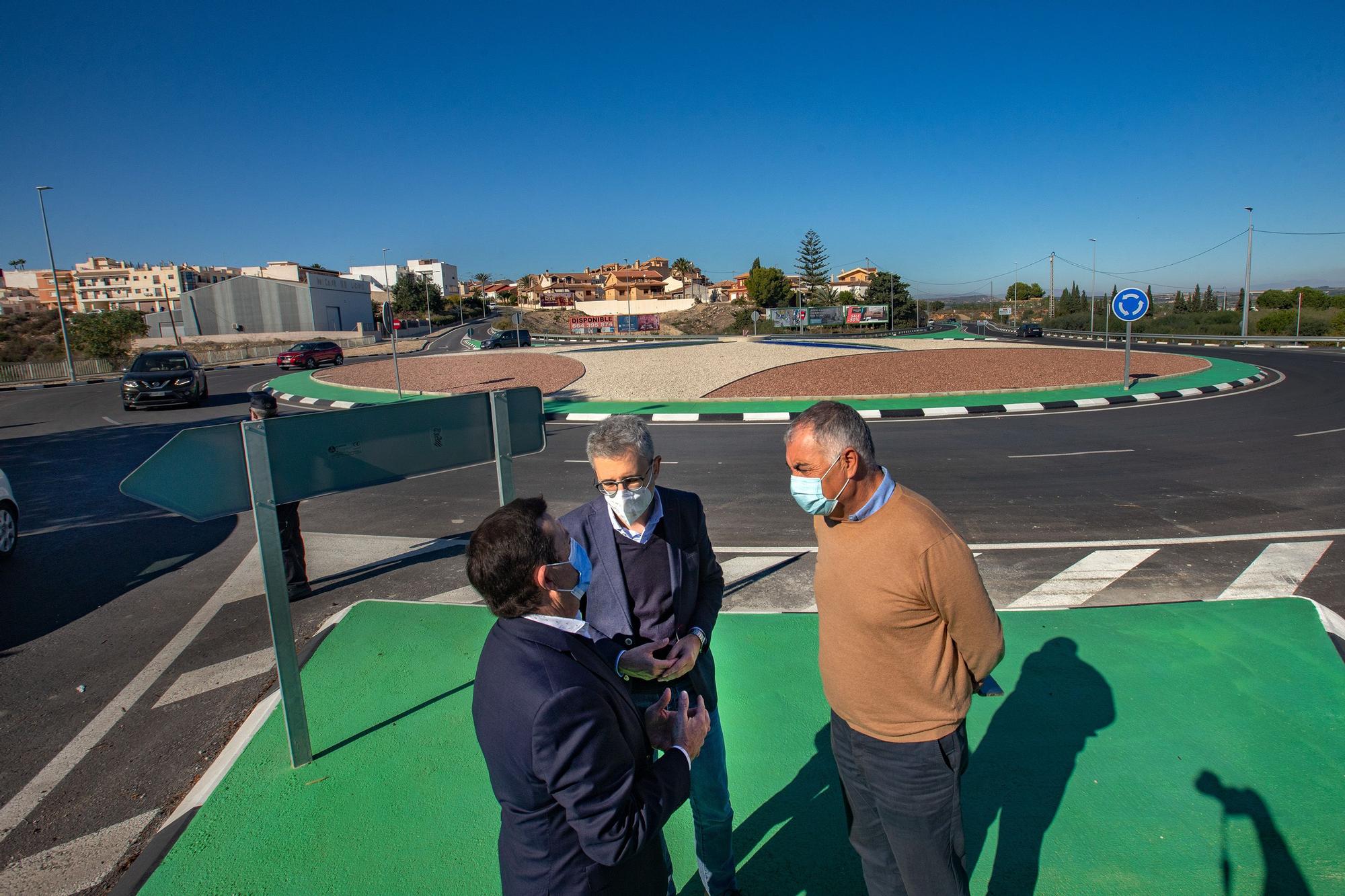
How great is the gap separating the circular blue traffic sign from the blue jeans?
55.3 feet

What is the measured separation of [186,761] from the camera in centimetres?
386

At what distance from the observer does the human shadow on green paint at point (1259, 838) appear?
2.68m

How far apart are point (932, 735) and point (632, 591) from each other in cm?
109

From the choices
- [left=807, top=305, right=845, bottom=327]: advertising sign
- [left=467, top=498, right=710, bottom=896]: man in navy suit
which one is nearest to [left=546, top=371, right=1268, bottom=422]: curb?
[left=467, top=498, right=710, bottom=896]: man in navy suit

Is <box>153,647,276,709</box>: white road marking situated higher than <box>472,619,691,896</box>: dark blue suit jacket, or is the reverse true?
<box>472,619,691,896</box>: dark blue suit jacket

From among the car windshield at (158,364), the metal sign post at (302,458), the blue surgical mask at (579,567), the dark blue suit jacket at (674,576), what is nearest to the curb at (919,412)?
the metal sign post at (302,458)

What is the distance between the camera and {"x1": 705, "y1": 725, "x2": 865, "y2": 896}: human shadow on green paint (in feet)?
9.29

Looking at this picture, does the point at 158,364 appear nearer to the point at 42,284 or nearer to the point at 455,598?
the point at 455,598

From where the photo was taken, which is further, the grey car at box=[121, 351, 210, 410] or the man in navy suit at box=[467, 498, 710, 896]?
the grey car at box=[121, 351, 210, 410]

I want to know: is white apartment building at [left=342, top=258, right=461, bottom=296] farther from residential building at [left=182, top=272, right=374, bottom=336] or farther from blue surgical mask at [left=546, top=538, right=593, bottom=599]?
blue surgical mask at [left=546, top=538, right=593, bottom=599]

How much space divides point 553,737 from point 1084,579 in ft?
19.2

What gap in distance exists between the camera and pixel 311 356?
Answer: 3538 centimetres

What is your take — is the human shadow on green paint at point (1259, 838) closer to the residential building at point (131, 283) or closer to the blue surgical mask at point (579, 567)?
the blue surgical mask at point (579, 567)

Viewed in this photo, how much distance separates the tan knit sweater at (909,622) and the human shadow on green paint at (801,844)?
3.49ft
